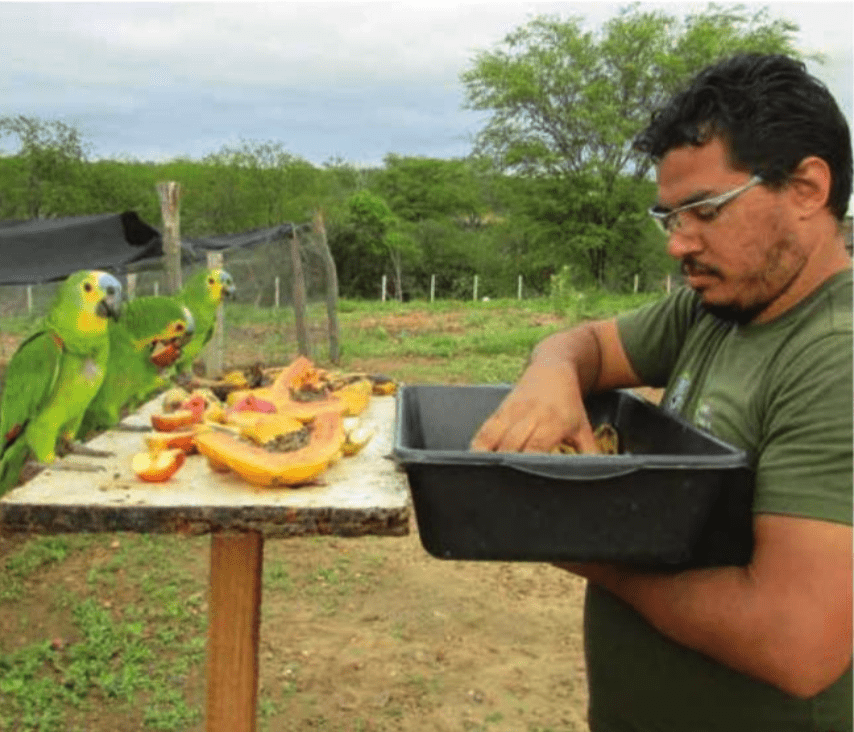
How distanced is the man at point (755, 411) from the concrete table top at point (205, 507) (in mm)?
285

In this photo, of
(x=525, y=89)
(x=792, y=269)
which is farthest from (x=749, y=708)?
(x=525, y=89)

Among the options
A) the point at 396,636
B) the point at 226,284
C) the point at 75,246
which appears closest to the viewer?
the point at 396,636

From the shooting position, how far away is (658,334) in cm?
186

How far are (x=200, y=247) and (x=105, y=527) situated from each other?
10.2 meters

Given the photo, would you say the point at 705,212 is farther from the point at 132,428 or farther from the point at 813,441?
the point at 132,428

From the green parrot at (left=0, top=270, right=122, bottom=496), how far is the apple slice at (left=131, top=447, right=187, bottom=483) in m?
1.44

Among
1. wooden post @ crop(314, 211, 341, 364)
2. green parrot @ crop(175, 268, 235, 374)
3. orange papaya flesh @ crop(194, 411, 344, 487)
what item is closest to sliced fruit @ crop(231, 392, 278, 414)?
orange papaya flesh @ crop(194, 411, 344, 487)

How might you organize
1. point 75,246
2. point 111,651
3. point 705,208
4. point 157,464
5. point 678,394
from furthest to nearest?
point 75,246, point 111,651, point 157,464, point 678,394, point 705,208

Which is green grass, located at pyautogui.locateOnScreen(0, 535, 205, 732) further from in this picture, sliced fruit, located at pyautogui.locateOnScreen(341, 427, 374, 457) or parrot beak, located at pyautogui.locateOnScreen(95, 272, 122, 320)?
sliced fruit, located at pyautogui.locateOnScreen(341, 427, 374, 457)

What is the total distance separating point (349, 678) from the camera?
3.68m

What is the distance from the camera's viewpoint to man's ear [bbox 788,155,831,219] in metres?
1.36

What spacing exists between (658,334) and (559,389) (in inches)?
14.6

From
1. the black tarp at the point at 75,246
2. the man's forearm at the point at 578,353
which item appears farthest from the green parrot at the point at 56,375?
the black tarp at the point at 75,246

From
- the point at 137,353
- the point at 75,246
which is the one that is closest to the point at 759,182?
the point at 137,353
